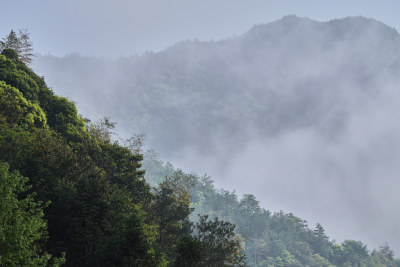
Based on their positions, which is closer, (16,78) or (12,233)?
(12,233)

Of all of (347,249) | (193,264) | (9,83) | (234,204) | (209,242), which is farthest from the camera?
(234,204)

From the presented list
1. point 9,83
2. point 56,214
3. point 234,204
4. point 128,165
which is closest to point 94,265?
point 56,214

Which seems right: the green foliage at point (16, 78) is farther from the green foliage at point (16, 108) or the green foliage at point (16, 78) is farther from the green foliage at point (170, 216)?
the green foliage at point (170, 216)

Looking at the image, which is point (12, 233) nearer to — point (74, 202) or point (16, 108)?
point (74, 202)

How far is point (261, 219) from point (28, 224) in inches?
5413

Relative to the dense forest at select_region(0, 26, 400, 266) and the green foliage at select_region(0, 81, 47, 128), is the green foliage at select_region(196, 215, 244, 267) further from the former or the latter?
the green foliage at select_region(0, 81, 47, 128)

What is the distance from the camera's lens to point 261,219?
147500 millimetres

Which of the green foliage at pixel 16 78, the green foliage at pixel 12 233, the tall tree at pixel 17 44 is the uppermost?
the tall tree at pixel 17 44

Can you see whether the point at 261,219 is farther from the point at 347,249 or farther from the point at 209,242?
the point at 209,242

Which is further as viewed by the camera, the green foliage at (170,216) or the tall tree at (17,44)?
the tall tree at (17,44)

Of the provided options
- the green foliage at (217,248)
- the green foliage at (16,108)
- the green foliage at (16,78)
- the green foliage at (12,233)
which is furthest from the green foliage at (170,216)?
the green foliage at (12,233)

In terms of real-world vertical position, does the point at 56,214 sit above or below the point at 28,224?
above

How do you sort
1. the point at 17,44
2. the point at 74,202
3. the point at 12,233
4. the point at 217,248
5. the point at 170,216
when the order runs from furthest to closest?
the point at 17,44 < the point at 170,216 < the point at 217,248 < the point at 74,202 < the point at 12,233

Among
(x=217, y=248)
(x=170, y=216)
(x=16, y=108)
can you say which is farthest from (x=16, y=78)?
(x=217, y=248)
